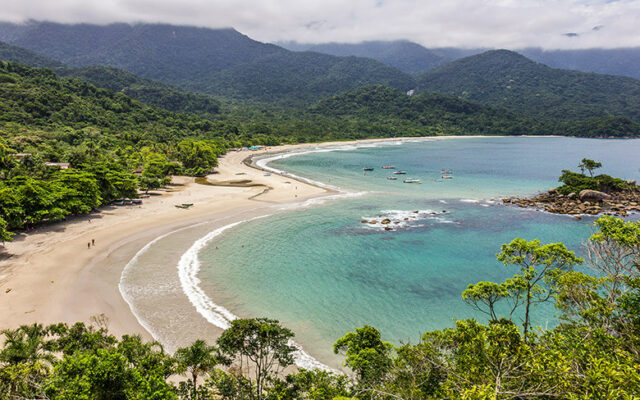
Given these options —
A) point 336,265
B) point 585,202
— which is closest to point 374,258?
point 336,265

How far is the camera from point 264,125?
18588 cm

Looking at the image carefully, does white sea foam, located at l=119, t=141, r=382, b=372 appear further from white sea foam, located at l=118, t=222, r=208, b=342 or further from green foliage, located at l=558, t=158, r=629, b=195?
green foliage, located at l=558, t=158, r=629, b=195

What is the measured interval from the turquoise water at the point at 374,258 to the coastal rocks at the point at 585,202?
4.01m

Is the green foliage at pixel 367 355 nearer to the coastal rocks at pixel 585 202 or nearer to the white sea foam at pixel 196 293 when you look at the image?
the white sea foam at pixel 196 293

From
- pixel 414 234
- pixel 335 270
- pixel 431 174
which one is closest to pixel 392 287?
pixel 335 270

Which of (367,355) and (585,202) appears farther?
(585,202)

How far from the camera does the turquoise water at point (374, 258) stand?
85.5ft

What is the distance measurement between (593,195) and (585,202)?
2.33 m

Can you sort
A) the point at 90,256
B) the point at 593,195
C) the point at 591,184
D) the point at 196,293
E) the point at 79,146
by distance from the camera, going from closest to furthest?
the point at 196,293, the point at 90,256, the point at 593,195, the point at 591,184, the point at 79,146

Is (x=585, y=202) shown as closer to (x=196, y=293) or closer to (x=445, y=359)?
(x=445, y=359)

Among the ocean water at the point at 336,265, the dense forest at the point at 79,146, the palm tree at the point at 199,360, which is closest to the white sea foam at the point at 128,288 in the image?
the ocean water at the point at 336,265

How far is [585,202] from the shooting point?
59750 millimetres

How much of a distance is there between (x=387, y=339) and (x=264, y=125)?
175025 mm

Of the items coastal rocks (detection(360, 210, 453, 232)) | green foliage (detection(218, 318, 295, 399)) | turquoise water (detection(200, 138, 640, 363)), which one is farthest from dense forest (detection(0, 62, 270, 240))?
coastal rocks (detection(360, 210, 453, 232))
